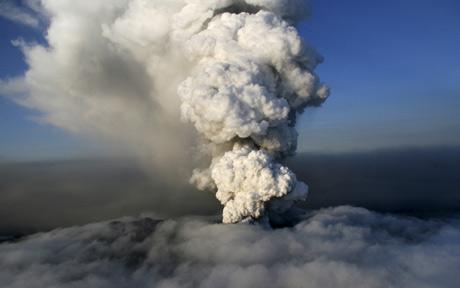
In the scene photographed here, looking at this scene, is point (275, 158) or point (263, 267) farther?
point (263, 267)

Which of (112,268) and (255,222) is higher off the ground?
(255,222)

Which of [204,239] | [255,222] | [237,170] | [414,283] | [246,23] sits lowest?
[414,283]

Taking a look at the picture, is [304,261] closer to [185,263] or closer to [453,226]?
[185,263]

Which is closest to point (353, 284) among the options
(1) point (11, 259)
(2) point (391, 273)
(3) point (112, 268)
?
(2) point (391, 273)

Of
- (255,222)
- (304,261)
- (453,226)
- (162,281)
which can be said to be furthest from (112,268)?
(453,226)

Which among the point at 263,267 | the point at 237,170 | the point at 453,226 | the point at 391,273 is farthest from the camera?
the point at 453,226

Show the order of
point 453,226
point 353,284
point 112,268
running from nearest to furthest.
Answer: point 353,284 < point 112,268 < point 453,226

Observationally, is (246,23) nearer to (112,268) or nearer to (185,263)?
(185,263)
